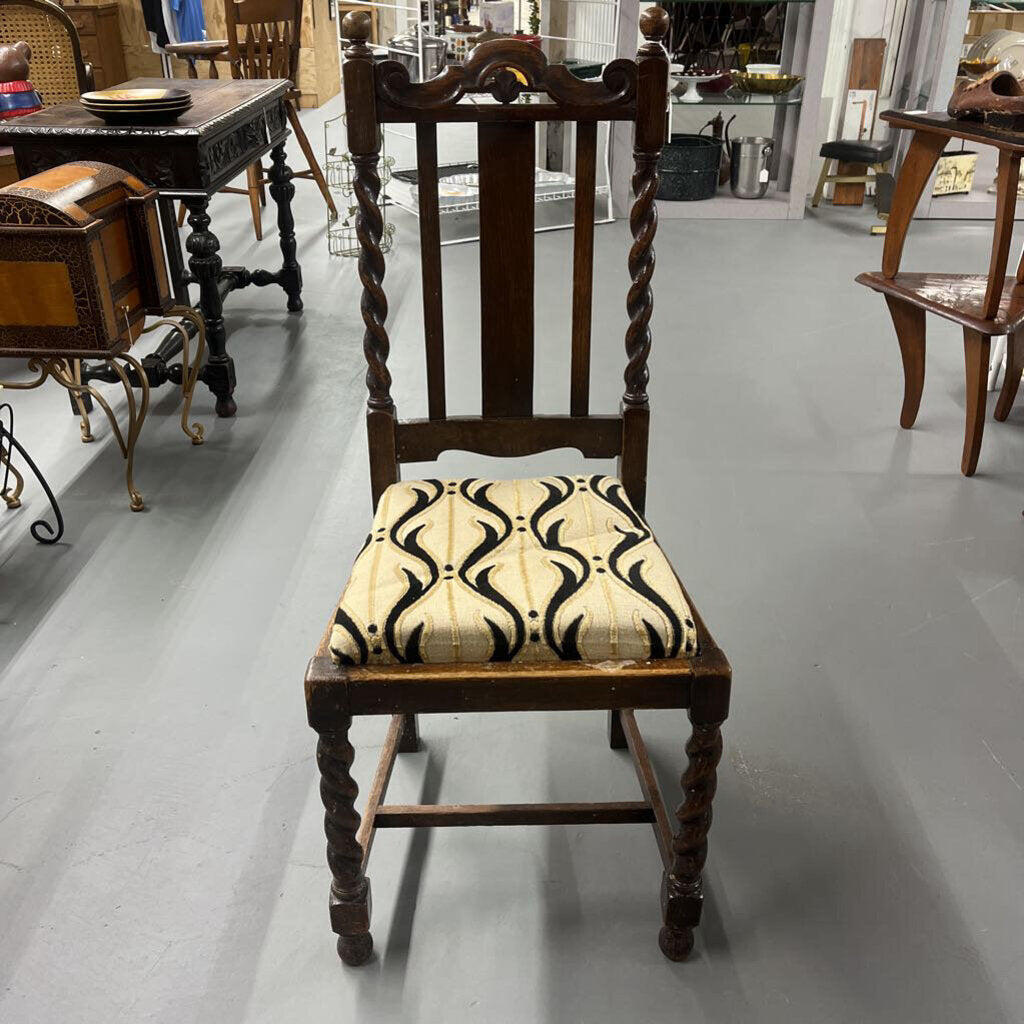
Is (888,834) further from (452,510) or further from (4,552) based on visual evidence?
(4,552)

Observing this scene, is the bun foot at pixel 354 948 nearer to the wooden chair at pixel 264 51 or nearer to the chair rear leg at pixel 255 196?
the wooden chair at pixel 264 51

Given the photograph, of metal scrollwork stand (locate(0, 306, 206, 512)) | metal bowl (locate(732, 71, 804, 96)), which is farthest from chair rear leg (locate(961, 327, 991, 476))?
metal bowl (locate(732, 71, 804, 96))

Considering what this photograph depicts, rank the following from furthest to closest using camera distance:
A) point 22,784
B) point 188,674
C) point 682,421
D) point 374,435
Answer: point 682,421
point 188,674
point 22,784
point 374,435

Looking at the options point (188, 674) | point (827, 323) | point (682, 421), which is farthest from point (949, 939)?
point (827, 323)

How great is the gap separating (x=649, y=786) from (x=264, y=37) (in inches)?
156

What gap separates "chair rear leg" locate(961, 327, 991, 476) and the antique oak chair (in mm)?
1396

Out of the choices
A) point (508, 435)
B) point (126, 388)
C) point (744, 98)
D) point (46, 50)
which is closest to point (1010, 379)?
point (508, 435)

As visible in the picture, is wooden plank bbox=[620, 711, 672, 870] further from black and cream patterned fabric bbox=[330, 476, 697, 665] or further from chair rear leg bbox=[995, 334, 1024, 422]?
chair rear leg bbox=[995, 334, 1024, 422]

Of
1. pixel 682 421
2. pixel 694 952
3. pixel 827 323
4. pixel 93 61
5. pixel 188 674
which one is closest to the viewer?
pixel 694 952

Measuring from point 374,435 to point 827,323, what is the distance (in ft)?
8.62

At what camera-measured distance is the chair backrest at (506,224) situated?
4.33ft

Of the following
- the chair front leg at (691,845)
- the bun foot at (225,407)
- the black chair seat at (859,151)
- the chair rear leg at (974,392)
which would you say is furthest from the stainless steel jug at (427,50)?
the chair front leg at (691,845)

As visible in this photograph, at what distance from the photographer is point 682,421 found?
9.57ft

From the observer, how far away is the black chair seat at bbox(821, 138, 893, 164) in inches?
197
